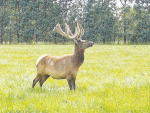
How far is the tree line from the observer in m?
43.2

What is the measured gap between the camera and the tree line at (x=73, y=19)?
4322 cm

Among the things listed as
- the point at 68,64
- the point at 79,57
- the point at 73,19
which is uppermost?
the point at 73,19

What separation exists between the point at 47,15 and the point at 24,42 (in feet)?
26.1

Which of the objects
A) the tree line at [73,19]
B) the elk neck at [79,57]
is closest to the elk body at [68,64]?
the elk neck at [79,57]

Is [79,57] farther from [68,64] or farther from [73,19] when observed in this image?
[73,19]

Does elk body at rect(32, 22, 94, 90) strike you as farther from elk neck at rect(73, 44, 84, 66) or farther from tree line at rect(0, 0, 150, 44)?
tree line at rect(0, 0, 150, 44)

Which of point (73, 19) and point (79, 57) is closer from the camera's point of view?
point (79, 57)

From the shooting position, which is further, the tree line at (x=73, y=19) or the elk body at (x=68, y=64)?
the tree line at (x=73, y=19)

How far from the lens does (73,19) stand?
47.7m

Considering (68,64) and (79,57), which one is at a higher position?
(79,57)

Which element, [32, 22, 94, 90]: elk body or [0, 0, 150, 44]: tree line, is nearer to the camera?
[32, 22, 94, 90]: elk body

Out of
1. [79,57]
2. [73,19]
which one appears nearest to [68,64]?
[79,57]

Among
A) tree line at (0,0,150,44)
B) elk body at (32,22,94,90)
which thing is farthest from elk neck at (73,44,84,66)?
tree line at (0,0,150,44)

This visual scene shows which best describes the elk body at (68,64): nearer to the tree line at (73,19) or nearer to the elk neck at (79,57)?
the elk neck at (79,57)
